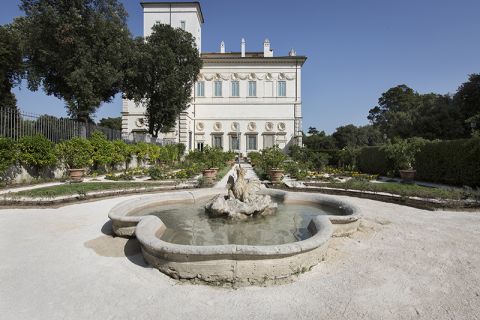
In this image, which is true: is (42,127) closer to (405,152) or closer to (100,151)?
(100,151)

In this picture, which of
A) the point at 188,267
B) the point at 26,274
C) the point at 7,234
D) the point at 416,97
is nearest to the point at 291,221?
the point at 188,267

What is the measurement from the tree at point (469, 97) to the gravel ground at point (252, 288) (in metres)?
29.5

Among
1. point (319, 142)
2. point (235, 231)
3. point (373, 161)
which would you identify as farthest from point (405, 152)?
point (319, 142)

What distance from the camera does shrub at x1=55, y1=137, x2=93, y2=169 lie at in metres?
13.3

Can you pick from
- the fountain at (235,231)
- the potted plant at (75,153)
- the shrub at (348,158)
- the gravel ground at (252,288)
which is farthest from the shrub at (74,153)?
the shrub at (348,158)

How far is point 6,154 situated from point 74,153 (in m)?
3.42

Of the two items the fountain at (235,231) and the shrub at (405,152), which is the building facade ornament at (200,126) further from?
the fountain at (235,231)

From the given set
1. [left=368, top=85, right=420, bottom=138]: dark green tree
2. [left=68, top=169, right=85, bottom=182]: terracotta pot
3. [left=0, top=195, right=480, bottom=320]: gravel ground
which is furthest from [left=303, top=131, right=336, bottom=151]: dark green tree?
[left=0, top=195, right=480, bottom=320]: gravel ground

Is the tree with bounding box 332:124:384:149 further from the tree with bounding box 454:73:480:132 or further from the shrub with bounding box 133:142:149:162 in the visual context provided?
the shrub with bounding box 133:142:149:162

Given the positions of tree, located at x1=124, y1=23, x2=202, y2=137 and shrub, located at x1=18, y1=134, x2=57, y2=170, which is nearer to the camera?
shrub, located at x1=18, y1=134, x2=57, y2=170

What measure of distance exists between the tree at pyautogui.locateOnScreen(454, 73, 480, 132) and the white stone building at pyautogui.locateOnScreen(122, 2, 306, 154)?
658 inches

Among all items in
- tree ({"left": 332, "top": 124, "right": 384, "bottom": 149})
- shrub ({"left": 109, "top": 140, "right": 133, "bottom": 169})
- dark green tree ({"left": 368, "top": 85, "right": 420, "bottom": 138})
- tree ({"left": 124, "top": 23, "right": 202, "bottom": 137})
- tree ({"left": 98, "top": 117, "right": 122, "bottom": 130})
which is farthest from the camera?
tree ({"left": 98, "top": 117, "right": 122, "bottom": 130})

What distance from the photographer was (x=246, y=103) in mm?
39812

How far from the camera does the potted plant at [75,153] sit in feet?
43.5
